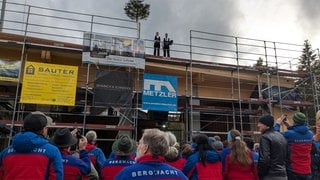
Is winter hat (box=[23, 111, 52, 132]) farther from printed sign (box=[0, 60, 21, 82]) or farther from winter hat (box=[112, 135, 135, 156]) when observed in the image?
printed sign (box=[0, 60, 21, 82])

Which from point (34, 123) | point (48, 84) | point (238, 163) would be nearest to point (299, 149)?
point (238, 163)

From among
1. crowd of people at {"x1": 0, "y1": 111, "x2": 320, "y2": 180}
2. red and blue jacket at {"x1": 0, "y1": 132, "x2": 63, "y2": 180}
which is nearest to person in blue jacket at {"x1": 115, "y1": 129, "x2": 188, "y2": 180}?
crowd of people at {"x1": 0, "y1": 111, "x2": 320, "y2": 180}

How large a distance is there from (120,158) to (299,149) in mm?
3136

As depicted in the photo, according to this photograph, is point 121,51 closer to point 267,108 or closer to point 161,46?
point 161,46

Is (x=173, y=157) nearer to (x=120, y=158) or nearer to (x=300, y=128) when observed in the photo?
(x=120, y=158)

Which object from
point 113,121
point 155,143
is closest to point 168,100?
point 113,121

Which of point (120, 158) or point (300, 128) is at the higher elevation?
point (300, 128)

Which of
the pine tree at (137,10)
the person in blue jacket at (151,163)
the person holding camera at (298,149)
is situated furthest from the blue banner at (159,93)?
the pine tree at (137,10)

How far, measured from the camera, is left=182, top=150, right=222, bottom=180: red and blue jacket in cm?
453

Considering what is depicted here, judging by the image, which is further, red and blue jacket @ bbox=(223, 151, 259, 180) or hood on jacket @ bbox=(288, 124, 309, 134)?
hood on jacket @ bbox=(288, 124, 309, 134)

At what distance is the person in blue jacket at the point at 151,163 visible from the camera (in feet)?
8.26

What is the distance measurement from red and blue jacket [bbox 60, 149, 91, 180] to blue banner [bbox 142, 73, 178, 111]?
749 cm

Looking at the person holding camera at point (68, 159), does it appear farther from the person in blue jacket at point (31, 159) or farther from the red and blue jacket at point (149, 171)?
the red and blue jacket at point (149, 171)

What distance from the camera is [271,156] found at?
4879mm
